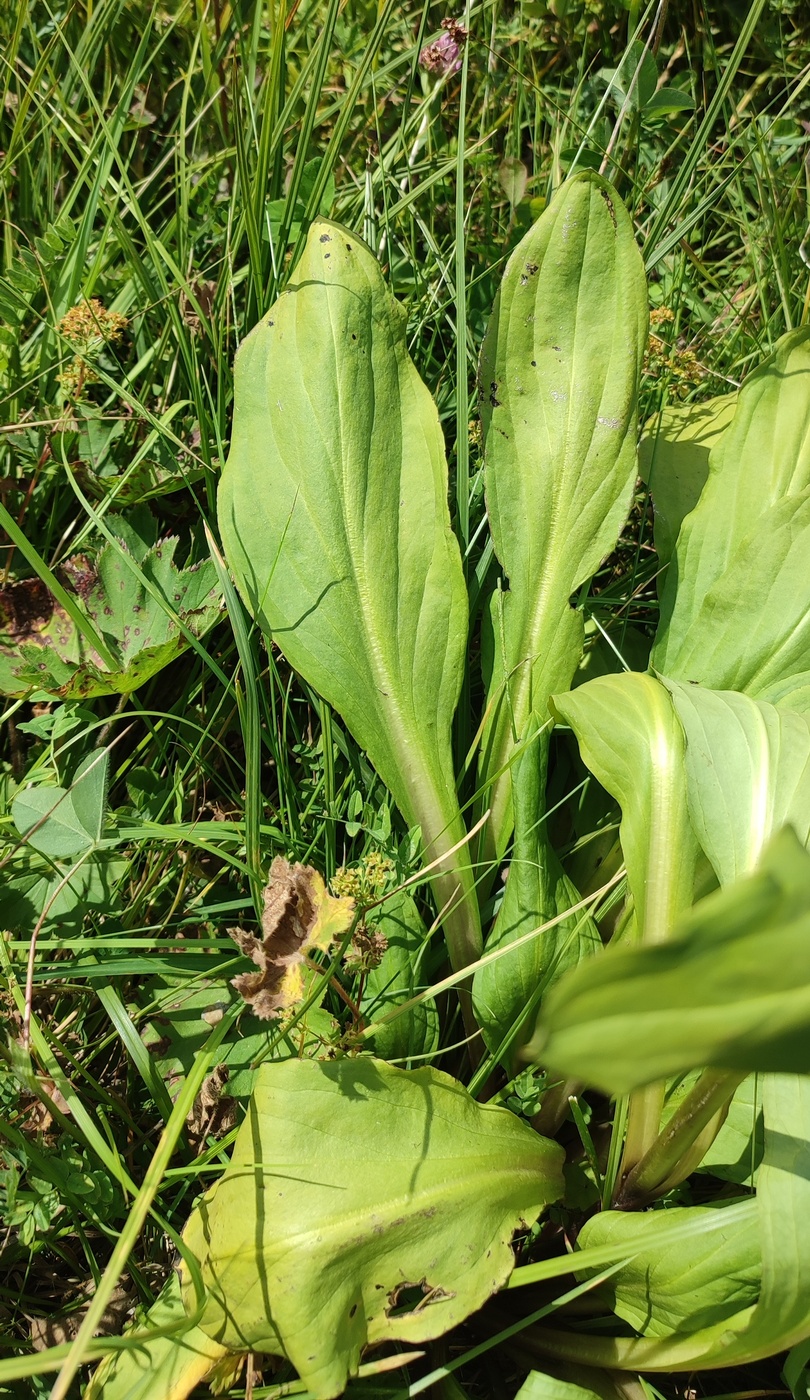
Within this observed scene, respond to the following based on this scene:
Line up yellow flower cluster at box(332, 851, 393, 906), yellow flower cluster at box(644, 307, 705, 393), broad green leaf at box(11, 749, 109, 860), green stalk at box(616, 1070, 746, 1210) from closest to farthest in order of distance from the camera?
1. green stalk at box(616, 1070, 746, 1210)
2. yellow flower cluster at box(332, 851, 393, 906)
3. broad green leaf at box(11, 749, 109, 860)
4. yellow flower cluster at box(644, 307, 705, 393)

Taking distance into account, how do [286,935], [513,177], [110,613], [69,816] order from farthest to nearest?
[513,177] → [110,613] → [69,816] → [286,935]

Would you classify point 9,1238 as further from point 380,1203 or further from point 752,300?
point 752,300

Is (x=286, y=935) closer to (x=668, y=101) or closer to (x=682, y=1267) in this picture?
(x=682, y=1267)

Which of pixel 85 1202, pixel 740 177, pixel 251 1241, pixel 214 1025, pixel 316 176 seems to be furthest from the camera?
pixel 740 177

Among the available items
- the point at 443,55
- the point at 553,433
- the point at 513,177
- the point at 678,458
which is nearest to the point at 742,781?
the point at 553,433

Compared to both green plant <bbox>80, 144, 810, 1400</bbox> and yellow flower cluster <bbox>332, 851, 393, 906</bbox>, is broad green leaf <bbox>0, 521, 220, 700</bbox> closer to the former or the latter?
green plant <bbox>80, 144, 810, 1400</bbox>

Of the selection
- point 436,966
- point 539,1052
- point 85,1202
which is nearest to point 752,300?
point 436,966

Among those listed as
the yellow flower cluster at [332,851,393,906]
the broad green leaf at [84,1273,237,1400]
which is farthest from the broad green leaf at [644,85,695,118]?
the broad green leaf at [84,1273,237,1400]
